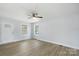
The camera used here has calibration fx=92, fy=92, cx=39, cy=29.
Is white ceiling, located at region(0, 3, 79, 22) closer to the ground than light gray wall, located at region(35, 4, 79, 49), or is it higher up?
higher up

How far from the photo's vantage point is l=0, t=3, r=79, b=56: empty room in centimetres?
176

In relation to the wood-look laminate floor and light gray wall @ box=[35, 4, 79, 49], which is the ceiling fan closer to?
light gray wall @ box=[35, 4, 79, 49]

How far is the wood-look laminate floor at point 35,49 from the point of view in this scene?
1.79 m

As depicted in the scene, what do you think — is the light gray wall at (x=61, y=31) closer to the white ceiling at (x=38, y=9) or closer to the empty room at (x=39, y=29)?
the empty room at (x=39, y=29)

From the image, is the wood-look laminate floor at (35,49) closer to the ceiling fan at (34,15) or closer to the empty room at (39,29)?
the empty room at (39,29)

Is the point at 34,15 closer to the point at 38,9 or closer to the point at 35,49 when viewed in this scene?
the point at 38,9

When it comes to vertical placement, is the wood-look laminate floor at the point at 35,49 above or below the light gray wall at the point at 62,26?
below

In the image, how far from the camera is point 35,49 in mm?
1846

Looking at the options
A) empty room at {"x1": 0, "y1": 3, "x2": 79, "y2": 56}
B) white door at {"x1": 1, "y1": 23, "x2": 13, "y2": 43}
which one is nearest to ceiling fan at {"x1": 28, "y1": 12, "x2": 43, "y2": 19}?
empty room at {"x1": 0, "y1": 3, "x2": 79, "y2": 56}

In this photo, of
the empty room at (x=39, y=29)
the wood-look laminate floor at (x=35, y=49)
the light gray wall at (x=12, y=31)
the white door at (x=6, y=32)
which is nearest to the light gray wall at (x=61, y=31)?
the empty room at (x=39, y=29)

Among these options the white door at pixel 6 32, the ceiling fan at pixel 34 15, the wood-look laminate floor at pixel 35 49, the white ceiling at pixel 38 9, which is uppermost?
the white ceiling at pixel 38 9

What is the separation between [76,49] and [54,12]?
834 mm

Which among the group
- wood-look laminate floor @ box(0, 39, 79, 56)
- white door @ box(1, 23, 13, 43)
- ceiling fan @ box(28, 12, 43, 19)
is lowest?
wood-look laminate floor @ box(0, 39, 79, 56)

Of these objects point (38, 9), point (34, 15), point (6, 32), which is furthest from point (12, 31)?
point (38, 9)
